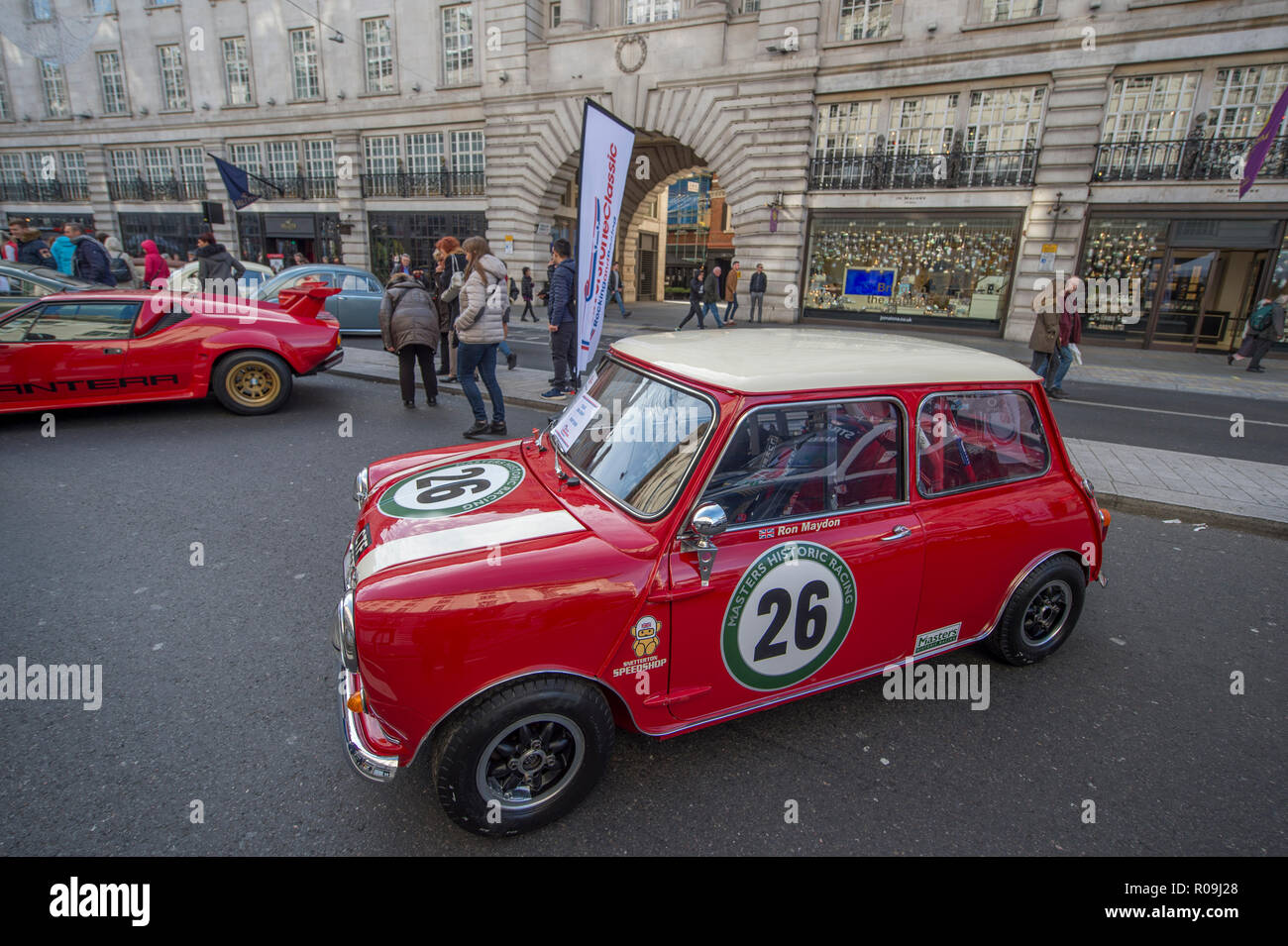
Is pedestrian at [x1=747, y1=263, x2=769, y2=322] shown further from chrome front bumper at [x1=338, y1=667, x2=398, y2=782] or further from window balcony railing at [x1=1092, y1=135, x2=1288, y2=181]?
chrome front bumper at [x1=338, y1=667, x2=398, y2=782]

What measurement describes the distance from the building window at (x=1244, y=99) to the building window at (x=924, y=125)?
6.06 metres

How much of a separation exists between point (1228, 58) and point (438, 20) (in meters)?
25.2

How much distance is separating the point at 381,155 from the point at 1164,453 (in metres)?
28.7

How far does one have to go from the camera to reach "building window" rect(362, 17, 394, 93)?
990 inches

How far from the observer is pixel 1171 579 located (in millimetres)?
4227

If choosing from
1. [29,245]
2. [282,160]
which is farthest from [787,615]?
[282,160]

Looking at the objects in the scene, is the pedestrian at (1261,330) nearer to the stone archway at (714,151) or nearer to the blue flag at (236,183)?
the stone archway at (714,151)

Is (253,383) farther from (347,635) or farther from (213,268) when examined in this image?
(347,635)

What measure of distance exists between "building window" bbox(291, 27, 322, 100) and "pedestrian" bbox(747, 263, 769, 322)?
69.5ft

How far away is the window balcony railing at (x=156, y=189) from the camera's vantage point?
29.7 meters

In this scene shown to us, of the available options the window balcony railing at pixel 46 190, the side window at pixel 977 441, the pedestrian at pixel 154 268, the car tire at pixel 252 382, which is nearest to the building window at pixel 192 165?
the window balcony railing at pixel 46 190
